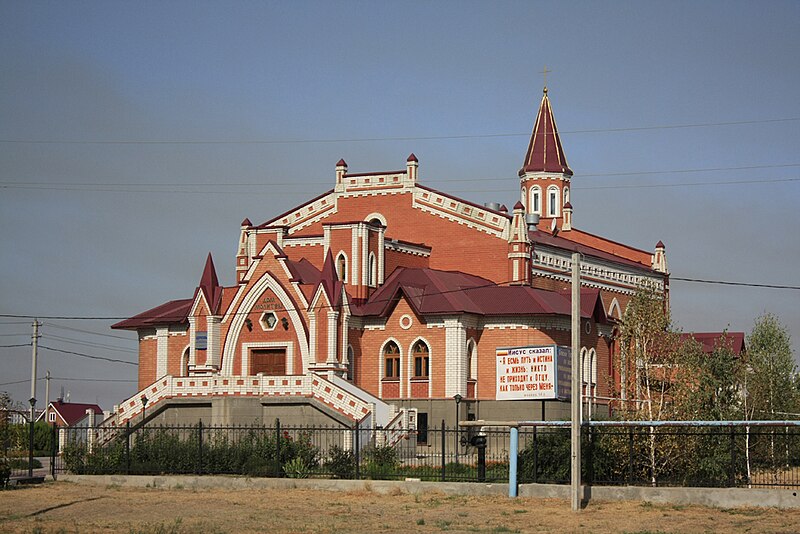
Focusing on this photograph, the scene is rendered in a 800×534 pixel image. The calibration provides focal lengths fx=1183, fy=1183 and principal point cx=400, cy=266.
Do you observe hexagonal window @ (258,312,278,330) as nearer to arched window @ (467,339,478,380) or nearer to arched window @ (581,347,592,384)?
arched window @ (467,339,478,380)

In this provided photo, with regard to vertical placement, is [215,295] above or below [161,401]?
above

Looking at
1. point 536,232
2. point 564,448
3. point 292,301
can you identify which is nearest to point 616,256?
point 536,232

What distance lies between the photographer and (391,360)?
47.7m

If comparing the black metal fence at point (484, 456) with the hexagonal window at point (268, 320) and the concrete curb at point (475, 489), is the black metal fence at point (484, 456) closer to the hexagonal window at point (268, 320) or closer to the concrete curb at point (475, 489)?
the concrete curb at point (475, 489)

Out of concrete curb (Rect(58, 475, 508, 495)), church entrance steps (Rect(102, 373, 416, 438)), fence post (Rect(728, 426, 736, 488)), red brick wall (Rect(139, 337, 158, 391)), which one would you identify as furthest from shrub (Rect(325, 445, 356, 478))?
red brick wall (Rect(139, 337, 158, 391))

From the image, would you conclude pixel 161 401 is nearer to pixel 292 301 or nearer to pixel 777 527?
pixel 292 301

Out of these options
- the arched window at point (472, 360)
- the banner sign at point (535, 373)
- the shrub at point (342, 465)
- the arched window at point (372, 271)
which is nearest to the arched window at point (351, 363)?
the arched window at point (372, 271)

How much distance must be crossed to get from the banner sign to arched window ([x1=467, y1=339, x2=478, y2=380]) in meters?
11.9


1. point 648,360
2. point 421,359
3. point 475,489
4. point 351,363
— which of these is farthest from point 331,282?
point 475,489

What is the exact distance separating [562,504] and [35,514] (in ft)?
38.1

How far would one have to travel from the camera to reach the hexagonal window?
154 ft

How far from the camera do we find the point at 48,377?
78.6 metres

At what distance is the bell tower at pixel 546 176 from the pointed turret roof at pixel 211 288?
23002 mm

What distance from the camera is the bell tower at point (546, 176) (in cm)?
6594
